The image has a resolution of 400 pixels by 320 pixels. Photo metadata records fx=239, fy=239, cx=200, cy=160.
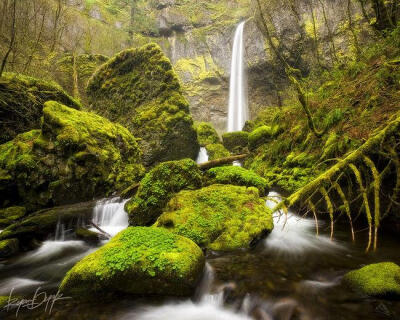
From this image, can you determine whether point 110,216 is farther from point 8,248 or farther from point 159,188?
point 8,248

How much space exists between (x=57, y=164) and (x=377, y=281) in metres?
8.36

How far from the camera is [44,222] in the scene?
614 centimetres

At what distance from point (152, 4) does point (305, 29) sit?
23.7 m

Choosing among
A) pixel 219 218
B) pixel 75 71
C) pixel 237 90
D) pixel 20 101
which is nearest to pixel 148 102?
pixel 20 101

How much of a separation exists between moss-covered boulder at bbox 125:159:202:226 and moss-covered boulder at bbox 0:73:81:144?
6.13 m

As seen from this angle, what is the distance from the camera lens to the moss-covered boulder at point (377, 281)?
2725 mm

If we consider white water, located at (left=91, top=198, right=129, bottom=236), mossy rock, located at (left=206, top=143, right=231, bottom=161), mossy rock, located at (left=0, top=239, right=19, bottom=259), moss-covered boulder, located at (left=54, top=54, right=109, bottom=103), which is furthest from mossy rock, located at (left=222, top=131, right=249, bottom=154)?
mossy rock, located at (left=0, top=239, right=19, bottom=259)

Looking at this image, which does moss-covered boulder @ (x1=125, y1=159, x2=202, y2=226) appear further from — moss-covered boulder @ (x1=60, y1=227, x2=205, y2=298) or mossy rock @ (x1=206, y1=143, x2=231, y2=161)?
mossy rock @ (x1=206, y1=143, x2=231, y2=161)

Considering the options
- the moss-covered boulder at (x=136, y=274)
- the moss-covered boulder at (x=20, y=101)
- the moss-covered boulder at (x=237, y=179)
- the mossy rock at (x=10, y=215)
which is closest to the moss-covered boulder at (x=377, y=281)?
the moss-covered boulder at (x=136, y=274)

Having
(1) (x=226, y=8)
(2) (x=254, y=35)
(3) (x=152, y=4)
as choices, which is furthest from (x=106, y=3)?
(2) (x=254, y=35)

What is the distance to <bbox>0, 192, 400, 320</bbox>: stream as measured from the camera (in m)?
2.86

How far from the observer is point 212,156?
1503 cm

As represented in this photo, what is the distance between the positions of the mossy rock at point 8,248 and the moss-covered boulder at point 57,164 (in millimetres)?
2305

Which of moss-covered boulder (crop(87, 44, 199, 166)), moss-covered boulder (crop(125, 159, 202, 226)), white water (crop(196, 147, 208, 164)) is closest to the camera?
moss-covered boulder (crop(125, 159, 202, 226))
